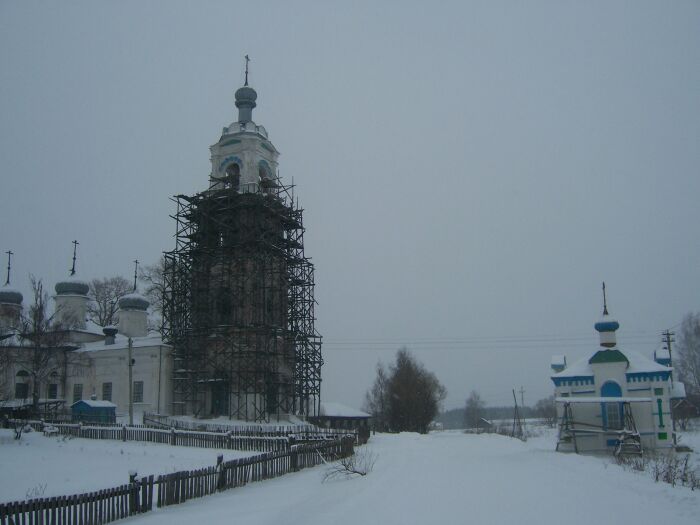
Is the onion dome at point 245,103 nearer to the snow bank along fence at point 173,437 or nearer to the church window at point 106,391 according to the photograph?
the church window at point 106,391

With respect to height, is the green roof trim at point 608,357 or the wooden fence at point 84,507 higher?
the green roof trim at point 608,357

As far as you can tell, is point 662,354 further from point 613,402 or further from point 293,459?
point 293,459

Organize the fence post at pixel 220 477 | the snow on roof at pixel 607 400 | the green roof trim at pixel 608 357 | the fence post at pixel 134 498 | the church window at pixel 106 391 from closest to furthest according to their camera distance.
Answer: the fence post at pixel 134 498 < the fence post at pixel 220 477 < the snow on roof at pixel 607 400 < the green roof trim at pixel 608 357 < the church window at pixel 106 391

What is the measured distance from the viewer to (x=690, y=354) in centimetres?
6431

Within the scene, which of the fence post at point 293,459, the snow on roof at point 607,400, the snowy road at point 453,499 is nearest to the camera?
the snowy road at point 453,499

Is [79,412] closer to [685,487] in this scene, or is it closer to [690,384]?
[685,487]

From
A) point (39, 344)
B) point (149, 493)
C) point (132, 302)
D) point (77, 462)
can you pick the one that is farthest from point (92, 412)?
point (149, 493)

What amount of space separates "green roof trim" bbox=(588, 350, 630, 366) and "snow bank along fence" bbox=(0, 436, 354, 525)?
1413 centimetres

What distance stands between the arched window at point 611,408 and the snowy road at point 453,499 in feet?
30.6

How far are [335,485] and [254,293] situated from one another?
24.7 m

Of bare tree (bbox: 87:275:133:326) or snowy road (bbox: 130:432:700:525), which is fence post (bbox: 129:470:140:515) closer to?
snowy road (bbox: 130:432:700:525)

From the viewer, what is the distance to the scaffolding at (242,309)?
126 feet

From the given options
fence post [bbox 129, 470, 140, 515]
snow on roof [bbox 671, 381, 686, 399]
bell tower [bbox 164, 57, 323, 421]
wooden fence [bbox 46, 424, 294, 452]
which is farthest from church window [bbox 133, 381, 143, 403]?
snow on roof [bbox 671, 381, 686, 399]

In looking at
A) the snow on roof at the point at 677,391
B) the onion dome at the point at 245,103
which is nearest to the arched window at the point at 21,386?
the onion dome at the point at 245,103
